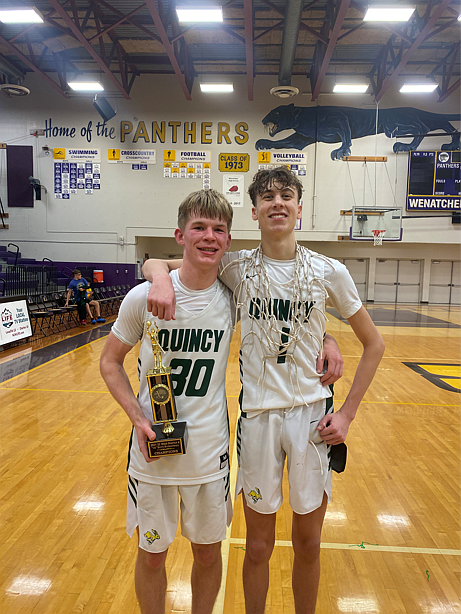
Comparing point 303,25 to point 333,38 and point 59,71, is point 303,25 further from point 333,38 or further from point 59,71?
point 59,71

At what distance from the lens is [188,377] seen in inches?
61.5

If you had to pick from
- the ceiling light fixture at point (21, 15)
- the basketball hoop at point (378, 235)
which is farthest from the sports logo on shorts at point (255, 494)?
the basketball hoop at point (378, 235)

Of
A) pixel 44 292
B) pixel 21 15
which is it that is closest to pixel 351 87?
pixel 21 15

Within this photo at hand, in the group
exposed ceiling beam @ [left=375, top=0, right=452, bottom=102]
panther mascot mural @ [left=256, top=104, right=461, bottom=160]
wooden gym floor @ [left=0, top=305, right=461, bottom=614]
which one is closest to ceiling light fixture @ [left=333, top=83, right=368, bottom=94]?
exposed ceiling beam @ [left=375, top=0, right=452, bottom=102]

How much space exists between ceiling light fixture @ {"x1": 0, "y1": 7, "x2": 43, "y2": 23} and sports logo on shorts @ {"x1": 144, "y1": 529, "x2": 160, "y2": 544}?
1161 cm

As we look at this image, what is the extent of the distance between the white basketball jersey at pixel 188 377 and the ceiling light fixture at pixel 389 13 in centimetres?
1052

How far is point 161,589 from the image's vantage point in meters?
1.58

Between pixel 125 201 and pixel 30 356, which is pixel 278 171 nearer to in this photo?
pixel 30 356

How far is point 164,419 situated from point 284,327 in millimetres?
548

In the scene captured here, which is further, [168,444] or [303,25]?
[303,25]

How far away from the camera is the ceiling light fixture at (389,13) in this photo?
9219 mm

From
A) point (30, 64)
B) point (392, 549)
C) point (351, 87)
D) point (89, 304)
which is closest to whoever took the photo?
point (392, 549)

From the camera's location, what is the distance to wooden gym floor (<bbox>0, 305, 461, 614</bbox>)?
2.02 meters

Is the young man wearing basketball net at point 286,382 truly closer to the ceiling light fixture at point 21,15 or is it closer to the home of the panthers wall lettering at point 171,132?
the ceiling light fixture at point 21,15
